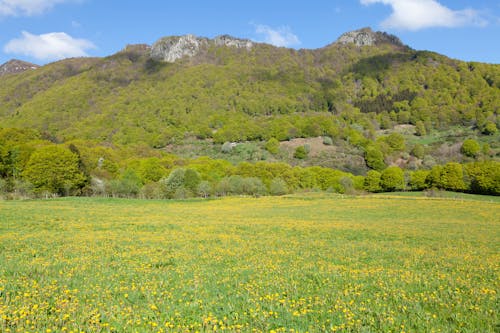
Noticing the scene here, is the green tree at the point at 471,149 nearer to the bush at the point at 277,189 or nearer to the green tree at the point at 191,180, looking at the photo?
the bush at the point at 277,189

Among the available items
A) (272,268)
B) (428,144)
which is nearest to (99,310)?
(272,268)

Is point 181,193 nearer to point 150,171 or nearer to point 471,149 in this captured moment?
point 150,171

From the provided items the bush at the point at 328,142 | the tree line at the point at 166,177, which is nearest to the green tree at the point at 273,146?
the bush at the point at 328,142

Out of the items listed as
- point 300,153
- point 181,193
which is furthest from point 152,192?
point 300,153

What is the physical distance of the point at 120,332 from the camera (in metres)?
7.12

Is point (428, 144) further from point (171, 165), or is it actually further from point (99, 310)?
point (99, 310)

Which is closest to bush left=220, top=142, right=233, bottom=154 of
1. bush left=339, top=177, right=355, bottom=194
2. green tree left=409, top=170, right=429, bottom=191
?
bush left=339, top=177, right=355, bottom=194

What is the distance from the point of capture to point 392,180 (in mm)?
122375

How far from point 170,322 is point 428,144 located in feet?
661

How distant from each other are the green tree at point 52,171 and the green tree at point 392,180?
9160 cm

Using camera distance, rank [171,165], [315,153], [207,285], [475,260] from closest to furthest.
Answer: [207,285], [475,260], [171,165], [315,153]

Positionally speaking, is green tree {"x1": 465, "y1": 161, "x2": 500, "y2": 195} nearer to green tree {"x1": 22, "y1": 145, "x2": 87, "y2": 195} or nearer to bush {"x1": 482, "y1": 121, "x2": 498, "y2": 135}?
green tree {"x1": 22, "y1": 145, "x2": 87, "y2": 195}

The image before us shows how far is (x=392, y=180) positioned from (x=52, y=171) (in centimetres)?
9812

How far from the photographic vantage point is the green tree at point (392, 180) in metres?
122
